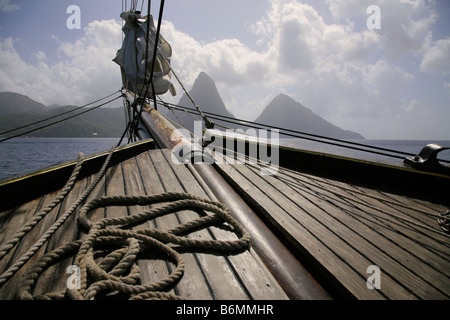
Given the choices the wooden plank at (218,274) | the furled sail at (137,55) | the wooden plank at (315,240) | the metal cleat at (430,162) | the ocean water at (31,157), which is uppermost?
the furled sail at (137,55)

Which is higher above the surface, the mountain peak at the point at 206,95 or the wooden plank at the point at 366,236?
the mountain peak at the point at 206,95

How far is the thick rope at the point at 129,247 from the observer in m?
0.99

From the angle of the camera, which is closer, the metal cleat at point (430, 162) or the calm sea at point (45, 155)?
the metal cleat at point (430, 162)

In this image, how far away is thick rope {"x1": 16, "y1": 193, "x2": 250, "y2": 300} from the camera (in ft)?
3.25

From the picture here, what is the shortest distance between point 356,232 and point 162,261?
53.3 inches

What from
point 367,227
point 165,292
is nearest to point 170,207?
point 165,292

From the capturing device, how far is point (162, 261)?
1231 mm

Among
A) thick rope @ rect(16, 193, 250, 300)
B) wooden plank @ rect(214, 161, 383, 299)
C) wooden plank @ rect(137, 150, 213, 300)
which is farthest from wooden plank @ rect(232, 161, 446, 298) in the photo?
wooden plank @ rect(137, 150, 213, 300)

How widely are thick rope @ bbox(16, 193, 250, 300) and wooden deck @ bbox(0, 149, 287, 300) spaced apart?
0.05 meters

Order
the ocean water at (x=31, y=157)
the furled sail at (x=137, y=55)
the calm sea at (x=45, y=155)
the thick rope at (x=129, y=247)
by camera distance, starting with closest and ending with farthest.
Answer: the thick rope at (x=129, y=247) < the calm sea at (x=45, y=155) < the furled sail at (x=137, y=55) < the ocean water at (x=31, y=157)

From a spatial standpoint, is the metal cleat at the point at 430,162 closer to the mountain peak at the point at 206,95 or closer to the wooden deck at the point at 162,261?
the wooden deck at the point at 162,261

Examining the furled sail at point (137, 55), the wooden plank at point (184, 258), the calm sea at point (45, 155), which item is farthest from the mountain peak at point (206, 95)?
the wooden plank at point (184, 258)

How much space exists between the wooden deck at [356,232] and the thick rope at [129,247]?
420 mm
